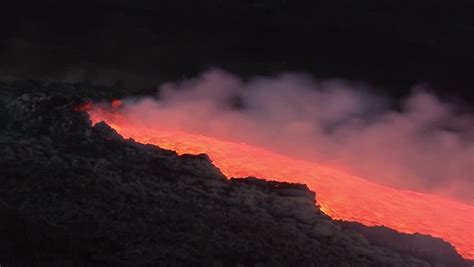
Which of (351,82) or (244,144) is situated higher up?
(351,82)

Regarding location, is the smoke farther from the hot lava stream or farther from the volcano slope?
the volcano slope

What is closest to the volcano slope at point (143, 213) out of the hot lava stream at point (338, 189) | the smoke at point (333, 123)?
the hot lava stream at point (338, 189)

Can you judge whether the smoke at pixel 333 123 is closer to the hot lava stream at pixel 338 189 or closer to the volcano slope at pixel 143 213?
the hot lava stream at pixel 338 189

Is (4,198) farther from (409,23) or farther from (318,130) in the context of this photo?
(409,23)

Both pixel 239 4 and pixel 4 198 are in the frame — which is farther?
pixel 239 4

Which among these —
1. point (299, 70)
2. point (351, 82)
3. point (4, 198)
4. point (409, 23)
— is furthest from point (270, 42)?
point (4, 198)

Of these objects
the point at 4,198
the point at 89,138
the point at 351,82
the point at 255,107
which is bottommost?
the point at 4,198
